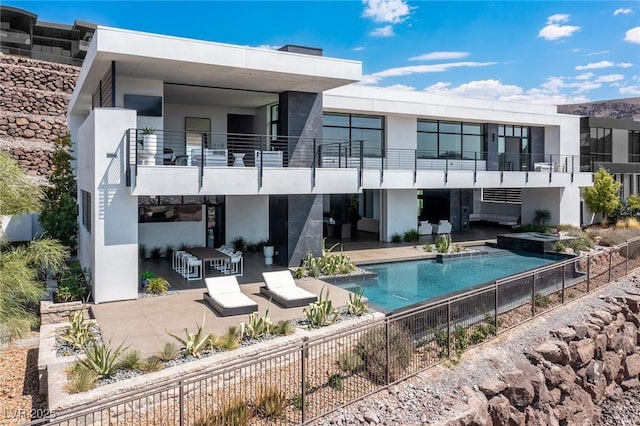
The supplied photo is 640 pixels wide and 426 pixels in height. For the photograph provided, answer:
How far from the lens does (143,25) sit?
1394 inches

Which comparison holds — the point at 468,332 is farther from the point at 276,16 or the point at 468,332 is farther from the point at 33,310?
the point at 276,16

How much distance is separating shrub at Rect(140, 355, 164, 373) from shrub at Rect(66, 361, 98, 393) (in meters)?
0.77

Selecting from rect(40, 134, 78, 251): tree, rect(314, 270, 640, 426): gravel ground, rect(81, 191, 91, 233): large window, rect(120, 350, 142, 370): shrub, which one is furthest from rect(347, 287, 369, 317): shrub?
rect(40, 134, 78, 251): tree

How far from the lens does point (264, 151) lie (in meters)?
17.9

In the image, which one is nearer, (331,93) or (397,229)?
(331,93)

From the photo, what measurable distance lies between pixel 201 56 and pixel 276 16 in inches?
673

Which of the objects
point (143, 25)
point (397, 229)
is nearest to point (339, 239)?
point (397, 229)

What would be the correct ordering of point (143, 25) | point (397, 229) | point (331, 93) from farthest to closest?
point (143, 25) → point (397, 229) → point (331, 93)

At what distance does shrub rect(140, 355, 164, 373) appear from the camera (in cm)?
848

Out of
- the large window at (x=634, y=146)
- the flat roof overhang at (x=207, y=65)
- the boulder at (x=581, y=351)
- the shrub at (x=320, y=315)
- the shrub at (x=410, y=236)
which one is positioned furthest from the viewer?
the large window at (x=634, y=146)

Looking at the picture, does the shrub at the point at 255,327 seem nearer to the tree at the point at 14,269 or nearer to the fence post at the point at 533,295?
the tree at the point at 14,269

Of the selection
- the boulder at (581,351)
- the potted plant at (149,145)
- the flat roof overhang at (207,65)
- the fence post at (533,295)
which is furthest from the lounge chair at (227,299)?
the boulder at (581,351)

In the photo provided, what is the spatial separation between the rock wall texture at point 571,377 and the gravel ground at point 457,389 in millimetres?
208

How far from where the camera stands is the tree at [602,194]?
2856 centimetres
